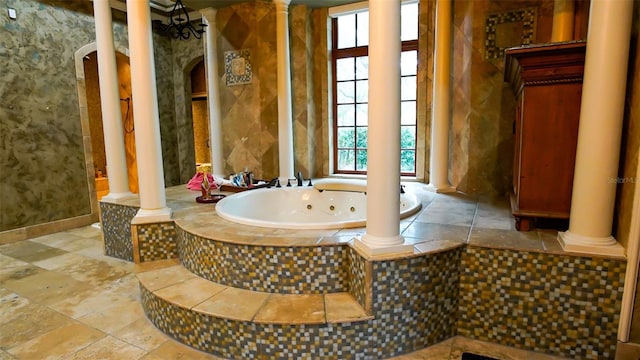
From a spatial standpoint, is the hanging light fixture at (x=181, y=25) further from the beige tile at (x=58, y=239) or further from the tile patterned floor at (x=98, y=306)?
the beige tile at (x=58, y=239)

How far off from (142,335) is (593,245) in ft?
8.13

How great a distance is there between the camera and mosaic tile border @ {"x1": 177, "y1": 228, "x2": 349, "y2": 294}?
6.59 ft

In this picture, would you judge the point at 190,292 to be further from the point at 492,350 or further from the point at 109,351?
the point at 492,350

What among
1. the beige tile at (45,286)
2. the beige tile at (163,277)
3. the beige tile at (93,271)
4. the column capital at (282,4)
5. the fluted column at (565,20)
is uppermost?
the column capital at (282,4)

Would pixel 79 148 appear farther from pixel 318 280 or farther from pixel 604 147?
pixel 604 147

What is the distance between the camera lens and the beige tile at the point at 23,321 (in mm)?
2070

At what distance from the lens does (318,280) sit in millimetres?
2027

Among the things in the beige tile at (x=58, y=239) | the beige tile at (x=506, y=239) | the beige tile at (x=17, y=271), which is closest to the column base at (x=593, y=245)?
the beige tile at (x=506, y=239)

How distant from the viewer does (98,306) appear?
95.0 inches

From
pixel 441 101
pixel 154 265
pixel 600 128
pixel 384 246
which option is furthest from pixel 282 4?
pixel 600 128

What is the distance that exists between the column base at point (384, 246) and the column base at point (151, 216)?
1690 millimetres

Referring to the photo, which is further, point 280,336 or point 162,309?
point 162,309

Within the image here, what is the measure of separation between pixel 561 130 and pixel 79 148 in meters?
4.97

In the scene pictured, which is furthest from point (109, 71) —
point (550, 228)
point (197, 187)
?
point (550, 228)
